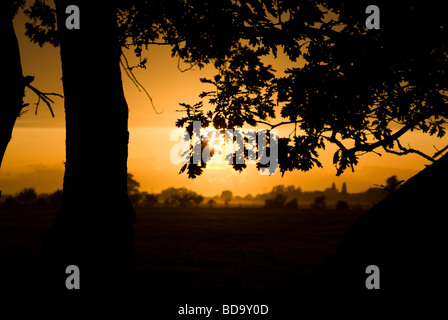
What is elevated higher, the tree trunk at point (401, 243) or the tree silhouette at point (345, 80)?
the tree silhouette at point (345, 80)

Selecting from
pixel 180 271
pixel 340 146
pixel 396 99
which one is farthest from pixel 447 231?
pixel 180 271

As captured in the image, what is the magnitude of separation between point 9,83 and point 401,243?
5.26 meters

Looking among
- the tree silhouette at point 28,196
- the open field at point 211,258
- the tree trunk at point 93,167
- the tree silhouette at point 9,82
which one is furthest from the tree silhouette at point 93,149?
the tree silhouette at point 28,196

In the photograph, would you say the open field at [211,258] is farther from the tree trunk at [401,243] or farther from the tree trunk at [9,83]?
the tree trunk at [401,243]

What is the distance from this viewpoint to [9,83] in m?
5.02

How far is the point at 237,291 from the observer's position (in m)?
13.3

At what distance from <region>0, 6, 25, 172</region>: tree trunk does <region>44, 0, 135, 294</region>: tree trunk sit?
3.44 feet

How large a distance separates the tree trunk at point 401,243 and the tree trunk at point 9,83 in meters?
4.81

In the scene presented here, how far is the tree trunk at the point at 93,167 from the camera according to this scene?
407 centimetres

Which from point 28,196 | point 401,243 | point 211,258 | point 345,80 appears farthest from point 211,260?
point 28,196

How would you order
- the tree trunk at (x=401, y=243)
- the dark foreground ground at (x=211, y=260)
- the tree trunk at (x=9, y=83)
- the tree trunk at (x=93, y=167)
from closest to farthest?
the tree trunk at (x=401, y=243), the tree trunk at (x=93, y=167), the tree trunk at (x=9, y=83), the dark foreground ground at (x=211, y=260)

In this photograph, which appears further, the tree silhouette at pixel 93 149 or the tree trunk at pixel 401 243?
the tree silhouette at pixel 93 149

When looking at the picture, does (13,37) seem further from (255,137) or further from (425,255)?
(425,255)
